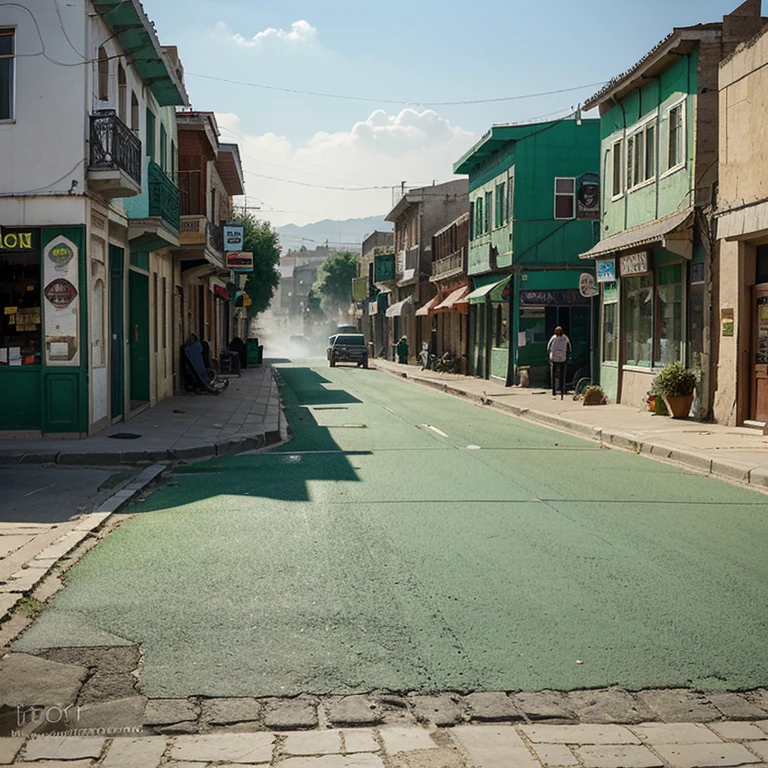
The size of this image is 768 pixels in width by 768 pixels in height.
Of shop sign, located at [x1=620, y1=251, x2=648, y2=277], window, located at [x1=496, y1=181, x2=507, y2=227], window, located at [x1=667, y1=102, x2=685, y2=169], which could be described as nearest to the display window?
window, located at [x1=667, y1=102, x2=685, y2=169]

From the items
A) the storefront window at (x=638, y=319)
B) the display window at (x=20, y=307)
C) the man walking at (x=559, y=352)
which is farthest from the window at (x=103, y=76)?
the man walking at (x=559, y=352)

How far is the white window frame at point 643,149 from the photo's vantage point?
21016 millimetres

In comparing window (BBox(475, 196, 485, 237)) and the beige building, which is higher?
window (BBox(475, 196, 485, 237))

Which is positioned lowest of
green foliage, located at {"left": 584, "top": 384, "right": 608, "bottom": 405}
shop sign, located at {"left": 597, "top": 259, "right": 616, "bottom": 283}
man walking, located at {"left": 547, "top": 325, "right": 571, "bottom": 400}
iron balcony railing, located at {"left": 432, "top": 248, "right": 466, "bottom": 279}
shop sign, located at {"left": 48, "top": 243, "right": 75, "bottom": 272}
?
green foliage, located at {"left": 584, "top": 384, "right": 608, "bottom": 405}

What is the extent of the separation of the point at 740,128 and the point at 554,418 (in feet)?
21.2

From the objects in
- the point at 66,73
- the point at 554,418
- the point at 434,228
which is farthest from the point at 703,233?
the point at 434,228

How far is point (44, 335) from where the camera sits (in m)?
15.0

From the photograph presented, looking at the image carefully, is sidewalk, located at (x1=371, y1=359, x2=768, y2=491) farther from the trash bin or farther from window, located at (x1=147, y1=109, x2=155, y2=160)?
the trash bin

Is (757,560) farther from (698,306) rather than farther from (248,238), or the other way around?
(248,238)

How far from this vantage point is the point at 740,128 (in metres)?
16.8

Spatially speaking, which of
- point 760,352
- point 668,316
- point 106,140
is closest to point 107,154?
point 106,140

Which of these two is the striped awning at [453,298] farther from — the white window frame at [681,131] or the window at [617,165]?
the white window frame at [681,131]

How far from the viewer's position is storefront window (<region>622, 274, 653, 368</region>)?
2190cm

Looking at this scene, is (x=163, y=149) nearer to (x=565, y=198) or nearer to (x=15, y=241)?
(x=15, y=241)
